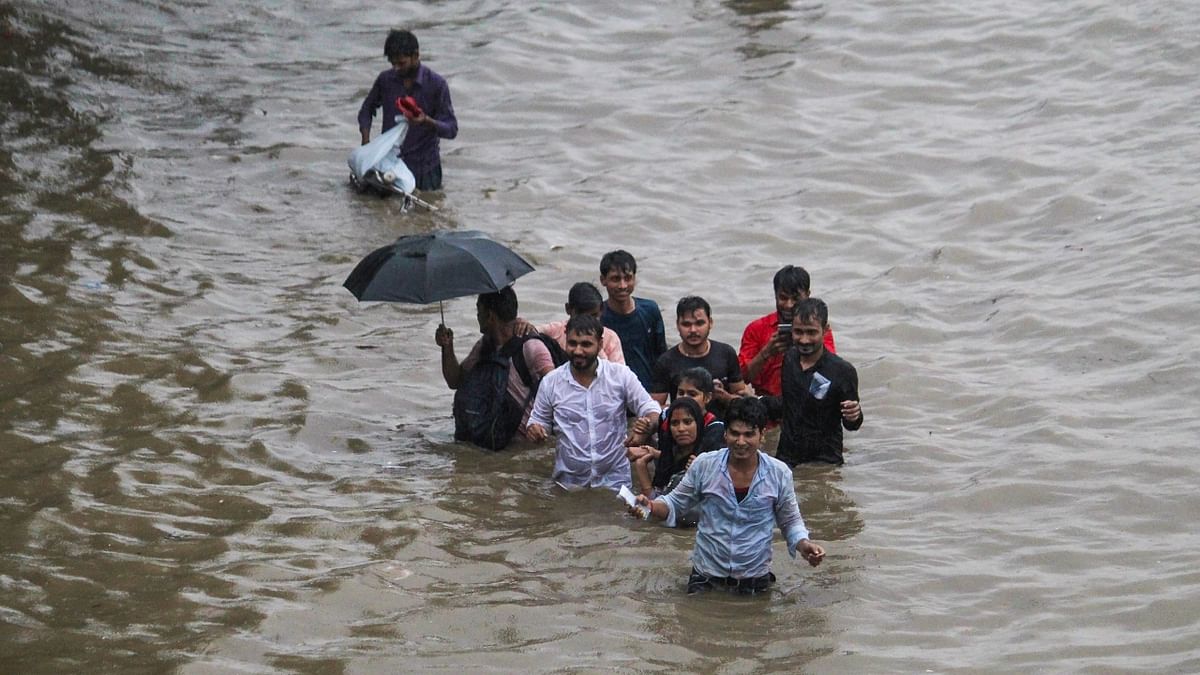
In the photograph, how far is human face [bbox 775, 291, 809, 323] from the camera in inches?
357

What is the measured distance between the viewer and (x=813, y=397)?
343 inches

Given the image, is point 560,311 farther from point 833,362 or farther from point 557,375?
point 833,362

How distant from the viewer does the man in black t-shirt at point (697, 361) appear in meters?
8.91

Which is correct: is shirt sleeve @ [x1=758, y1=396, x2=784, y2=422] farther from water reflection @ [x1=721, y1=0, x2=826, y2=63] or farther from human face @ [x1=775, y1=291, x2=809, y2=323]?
water reflection @ [x1=721, y1=0, x2=826, y2=63]

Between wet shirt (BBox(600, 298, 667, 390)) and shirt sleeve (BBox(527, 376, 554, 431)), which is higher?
wet shirt (BBox(600, 298, 667, 390))

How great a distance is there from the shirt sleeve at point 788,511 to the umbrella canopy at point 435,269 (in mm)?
2348

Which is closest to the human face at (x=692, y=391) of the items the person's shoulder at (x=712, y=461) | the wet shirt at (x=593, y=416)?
the wet shirt at (x=593, y=416)

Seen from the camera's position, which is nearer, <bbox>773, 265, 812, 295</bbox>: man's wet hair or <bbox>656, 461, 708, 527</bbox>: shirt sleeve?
<bbox>656, 461, 708, 527</bbox>: shirt sleeve

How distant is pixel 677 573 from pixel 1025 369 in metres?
3.95

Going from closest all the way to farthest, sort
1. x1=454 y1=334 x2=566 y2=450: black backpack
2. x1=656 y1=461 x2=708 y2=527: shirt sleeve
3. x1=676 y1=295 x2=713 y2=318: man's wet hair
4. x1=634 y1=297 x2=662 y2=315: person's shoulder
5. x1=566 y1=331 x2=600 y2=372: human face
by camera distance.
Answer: x1=656 y1=461 x2=708 y2=527: shirt sleeve
x1=566 y1=331 x2=600 y2=372: human face
x1=676 y1=295 x2=713 y2=318: man's wet hair
x1=454 y1=334 x2=566 y2=450: black backpack
x1=634 y1=297 x2=662 y2=315: person's shoulder

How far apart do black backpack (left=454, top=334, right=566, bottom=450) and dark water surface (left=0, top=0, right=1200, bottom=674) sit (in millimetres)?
170

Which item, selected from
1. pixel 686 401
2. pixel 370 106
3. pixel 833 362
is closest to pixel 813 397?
pixel 833 362

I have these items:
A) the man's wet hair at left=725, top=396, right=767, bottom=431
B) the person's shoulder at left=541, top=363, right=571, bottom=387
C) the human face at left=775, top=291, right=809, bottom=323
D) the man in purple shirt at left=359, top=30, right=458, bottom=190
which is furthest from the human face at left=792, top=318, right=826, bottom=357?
the man in purple shirt at left=359, top=30, right=458, bottom=190

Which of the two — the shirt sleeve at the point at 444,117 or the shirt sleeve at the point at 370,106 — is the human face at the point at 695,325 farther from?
the shirt sleeve at the point at 370,106
